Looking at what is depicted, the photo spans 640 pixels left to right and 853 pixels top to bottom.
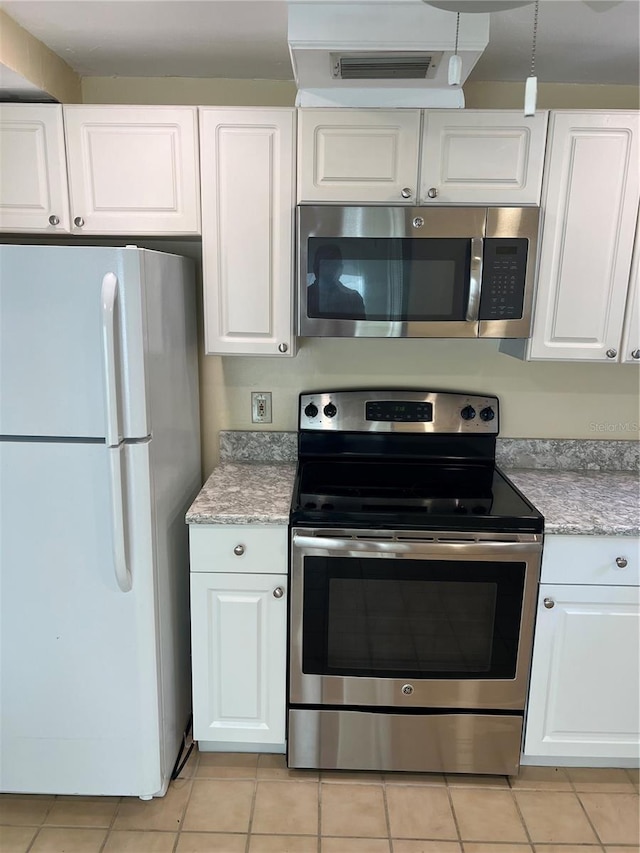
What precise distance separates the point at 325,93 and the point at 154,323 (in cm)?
90

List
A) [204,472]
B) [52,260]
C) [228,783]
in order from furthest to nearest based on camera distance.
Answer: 1. [204,472]
2. [228,783]
3. [52,260]

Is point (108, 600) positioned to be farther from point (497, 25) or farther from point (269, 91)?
point (497, 25)

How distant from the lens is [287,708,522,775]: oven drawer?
196cm

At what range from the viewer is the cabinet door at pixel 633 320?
1.96 metres

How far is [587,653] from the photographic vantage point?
6.28ft

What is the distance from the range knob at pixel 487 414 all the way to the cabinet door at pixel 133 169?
1.24m

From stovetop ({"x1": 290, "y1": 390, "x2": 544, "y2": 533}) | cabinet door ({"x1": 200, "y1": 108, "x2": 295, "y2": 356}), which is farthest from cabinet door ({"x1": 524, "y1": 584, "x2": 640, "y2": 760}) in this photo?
cabinet door ({"x1": 200, "y1": 108, "x2": 295, "y2": 356})

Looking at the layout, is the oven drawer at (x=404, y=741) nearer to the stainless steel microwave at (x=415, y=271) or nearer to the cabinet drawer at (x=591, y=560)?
the cabinet drawer at (x=591, y=560)

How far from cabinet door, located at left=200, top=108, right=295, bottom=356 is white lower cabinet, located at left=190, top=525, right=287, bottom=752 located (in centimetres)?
65

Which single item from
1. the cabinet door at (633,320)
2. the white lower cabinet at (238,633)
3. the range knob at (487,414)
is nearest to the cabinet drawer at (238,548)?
the white lower cabinet at (238,633)

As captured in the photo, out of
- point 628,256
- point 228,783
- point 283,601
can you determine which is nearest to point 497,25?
point 628,256

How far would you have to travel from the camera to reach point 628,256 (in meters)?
1.95

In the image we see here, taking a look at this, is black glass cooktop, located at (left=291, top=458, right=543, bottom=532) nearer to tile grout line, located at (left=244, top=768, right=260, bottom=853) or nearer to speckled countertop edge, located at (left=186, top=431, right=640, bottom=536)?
speckled countertop edge, located at (left=186, top=431, right=640, bottom=536)

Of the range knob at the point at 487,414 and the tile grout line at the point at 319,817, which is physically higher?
the range knob at the point at 487,414
